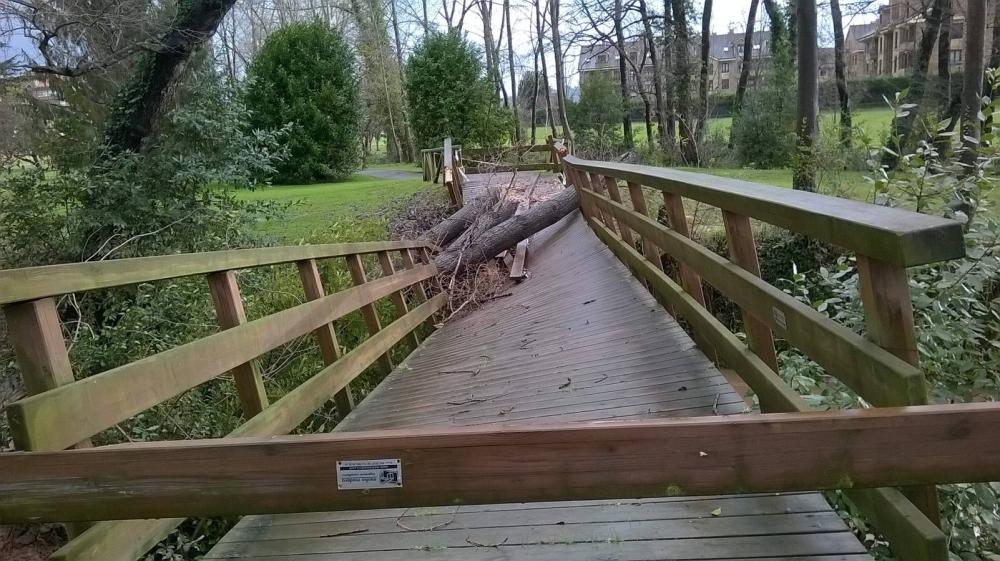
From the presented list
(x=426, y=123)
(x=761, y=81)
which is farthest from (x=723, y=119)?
(x=426, y=123)

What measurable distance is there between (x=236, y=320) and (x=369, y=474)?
1597mm

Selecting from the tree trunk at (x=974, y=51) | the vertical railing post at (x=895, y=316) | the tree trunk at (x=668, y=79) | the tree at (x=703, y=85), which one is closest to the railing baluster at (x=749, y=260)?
the vertical railing post at (x=895, y=316)

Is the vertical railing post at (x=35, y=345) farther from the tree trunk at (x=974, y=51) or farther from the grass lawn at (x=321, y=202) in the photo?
the tree trunk at (x=974, y=51)

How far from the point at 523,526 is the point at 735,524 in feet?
2.47

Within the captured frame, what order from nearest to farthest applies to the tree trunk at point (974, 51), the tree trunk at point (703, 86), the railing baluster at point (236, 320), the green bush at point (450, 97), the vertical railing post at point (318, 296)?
1. the railing baluster at point (236, 320)
2. the vertical railing post at point (318, 296)
3. the tree trunk at point (974, 51)
4. the tree trunk at point (703, 86)
5. the green bush at point (450, 97)

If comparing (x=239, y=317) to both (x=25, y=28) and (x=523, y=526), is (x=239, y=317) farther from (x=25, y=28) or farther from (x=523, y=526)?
(x=25, y=28)

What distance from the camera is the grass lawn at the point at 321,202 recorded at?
14.3 metres

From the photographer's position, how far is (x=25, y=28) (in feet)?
24.6

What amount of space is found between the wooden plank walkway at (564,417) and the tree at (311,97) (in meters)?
23.9

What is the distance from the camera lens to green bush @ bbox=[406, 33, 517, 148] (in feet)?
100

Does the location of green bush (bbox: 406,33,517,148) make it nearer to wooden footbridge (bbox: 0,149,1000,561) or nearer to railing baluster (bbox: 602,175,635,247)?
railing baluster (bbox: 602,175,635,247)

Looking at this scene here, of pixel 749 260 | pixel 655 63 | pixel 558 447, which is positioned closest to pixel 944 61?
pixel 655 63

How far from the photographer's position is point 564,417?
3.74 meters

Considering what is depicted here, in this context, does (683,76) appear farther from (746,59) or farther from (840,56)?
(840,56)
